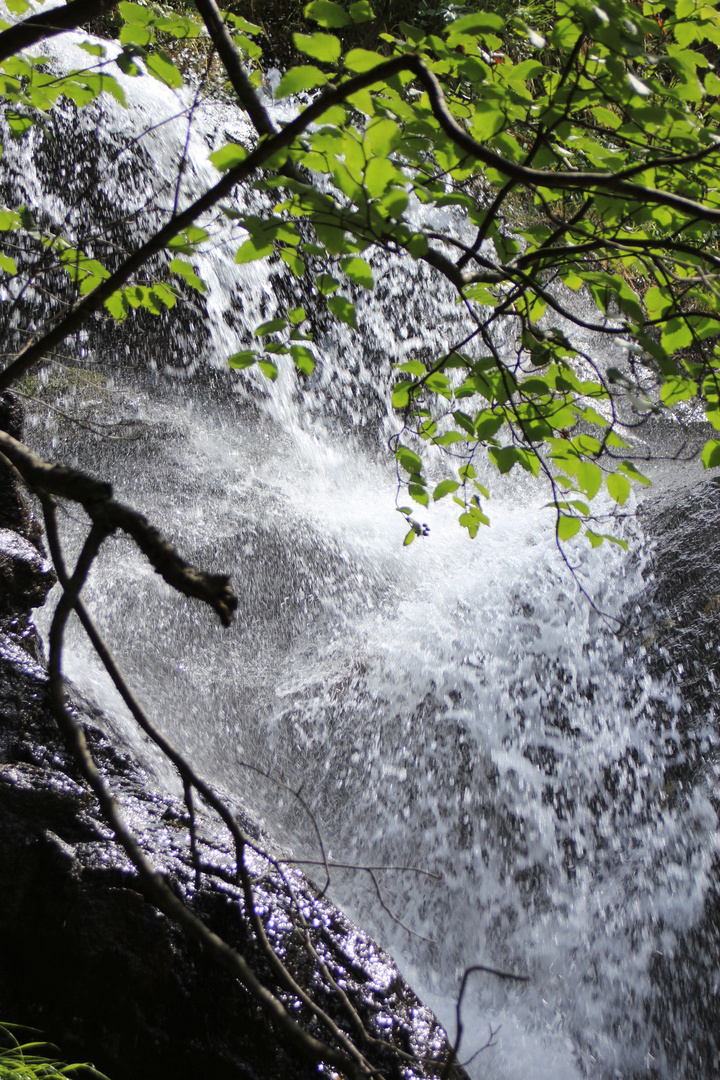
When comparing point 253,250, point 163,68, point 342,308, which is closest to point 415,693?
point 342,308

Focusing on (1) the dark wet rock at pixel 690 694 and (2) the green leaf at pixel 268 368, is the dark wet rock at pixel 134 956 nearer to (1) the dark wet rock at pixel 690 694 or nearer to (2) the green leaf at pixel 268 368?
(2) the green leaf at pixel 268 368

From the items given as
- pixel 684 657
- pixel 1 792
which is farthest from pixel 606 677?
pixel 1 792

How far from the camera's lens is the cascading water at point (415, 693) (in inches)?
119

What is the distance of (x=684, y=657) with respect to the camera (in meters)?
3.68

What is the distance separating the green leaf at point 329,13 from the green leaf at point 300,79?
0.53 feet

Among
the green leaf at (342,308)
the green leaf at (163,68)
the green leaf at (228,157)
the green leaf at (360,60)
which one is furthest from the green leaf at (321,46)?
the green leaf at (163,68)

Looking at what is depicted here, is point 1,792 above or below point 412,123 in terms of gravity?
below

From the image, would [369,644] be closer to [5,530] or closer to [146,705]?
[146,705]

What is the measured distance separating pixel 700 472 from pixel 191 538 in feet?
11.0

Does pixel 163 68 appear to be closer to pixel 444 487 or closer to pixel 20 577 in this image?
pixel 444 487

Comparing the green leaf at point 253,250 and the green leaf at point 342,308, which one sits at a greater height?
the green leaf at point 342,308

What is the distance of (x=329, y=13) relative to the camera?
4.28ft

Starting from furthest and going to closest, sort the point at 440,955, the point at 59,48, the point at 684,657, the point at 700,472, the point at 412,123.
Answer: the point at 59,48
the point at 700,472
the point at 684,657
the point at 440,955
the point at 412,123

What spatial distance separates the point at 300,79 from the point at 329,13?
209mm
